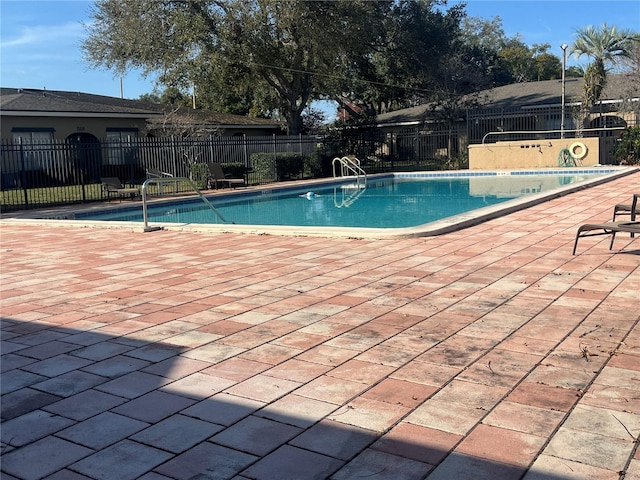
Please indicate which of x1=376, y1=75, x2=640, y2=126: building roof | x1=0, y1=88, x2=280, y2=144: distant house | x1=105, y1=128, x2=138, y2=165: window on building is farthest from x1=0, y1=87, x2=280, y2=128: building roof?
x1=376, y1=75, x2=640, y2=126: building roof

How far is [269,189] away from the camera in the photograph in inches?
754

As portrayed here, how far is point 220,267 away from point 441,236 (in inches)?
126

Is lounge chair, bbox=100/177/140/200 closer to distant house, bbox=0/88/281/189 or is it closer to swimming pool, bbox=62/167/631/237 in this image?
swimming pool, bbox=62/167/631/237

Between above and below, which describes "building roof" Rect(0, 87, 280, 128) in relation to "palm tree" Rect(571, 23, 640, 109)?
below

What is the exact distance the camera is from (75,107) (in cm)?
2319

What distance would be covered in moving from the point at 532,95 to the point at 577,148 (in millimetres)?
10216

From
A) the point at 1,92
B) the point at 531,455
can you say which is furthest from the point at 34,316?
the point at 1,92

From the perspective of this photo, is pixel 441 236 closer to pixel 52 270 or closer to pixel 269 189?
pixel 52 270

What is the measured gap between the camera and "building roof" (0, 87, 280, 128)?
70.6 feet

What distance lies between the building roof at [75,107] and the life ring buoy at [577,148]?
1401 cm

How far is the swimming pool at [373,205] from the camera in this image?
9781 millimetres

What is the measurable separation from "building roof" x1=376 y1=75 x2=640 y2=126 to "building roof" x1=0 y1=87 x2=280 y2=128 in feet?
30.3

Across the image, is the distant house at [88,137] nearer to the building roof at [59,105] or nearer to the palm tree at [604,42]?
the building roof at [59,105]

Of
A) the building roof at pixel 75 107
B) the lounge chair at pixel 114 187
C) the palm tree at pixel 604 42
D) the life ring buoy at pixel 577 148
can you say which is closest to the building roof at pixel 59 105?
the building roof at pixel 75 107
